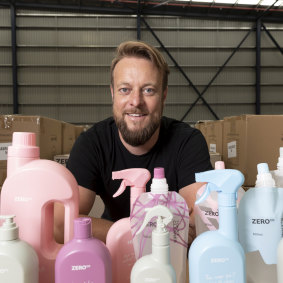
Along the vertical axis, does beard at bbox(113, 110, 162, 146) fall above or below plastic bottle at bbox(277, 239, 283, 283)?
above

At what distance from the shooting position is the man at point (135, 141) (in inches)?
37.7

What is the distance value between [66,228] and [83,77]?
5.36 m

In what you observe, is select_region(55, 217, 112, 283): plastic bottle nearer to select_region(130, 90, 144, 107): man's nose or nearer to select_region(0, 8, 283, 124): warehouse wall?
select_region(130, 90, 144, 107): man's nose

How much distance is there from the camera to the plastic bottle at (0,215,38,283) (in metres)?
0.41

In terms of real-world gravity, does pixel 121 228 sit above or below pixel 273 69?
below

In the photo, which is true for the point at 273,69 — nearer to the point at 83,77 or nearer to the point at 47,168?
the point at 83,77

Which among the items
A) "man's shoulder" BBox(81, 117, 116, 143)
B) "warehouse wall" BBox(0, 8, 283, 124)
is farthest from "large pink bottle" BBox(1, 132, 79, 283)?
"warehouse wall" BBox(0, 8, 283, 124)

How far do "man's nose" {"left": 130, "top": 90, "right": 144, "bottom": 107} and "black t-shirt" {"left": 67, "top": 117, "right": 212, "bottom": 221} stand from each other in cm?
21

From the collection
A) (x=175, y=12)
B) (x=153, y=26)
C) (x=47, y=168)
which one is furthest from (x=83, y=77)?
(x=47, y=168)

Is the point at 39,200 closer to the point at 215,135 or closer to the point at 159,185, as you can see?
the point at 159,185

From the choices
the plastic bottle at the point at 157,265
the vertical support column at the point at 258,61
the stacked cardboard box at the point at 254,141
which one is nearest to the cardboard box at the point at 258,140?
the stacked cardboard box at the point at 254,141

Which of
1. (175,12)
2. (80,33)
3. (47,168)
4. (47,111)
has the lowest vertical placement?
(47,168)

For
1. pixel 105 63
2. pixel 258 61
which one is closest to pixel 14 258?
pixel 105 63

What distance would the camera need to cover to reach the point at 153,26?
5.70m
